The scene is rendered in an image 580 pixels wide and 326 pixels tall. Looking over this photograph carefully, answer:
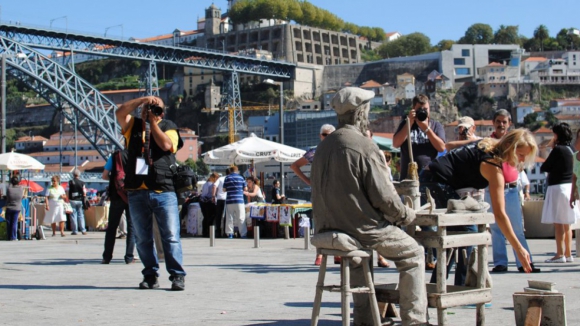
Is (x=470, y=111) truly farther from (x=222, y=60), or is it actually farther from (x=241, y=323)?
(x=241, y=323)

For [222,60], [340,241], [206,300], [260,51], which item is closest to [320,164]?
[340,241]

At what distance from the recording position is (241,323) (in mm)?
5117

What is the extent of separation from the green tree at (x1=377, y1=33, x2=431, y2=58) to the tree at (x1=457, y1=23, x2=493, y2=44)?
6.43 meters

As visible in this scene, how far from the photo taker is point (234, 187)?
15.3 meters

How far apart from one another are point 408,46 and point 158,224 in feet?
472

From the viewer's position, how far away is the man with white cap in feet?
14.7

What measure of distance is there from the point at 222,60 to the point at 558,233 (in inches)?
4039

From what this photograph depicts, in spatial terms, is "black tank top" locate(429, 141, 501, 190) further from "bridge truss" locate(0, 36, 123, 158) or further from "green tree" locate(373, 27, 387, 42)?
"green tree" locate(373, 27, 387, 42)

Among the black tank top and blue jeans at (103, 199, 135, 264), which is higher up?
the black tank top

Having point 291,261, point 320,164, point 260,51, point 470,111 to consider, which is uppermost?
point 260,51

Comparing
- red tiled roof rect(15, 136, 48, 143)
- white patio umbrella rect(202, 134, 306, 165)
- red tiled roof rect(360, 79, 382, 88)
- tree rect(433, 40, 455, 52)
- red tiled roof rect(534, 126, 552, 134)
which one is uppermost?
tree rect(433, 40, 455, 52)

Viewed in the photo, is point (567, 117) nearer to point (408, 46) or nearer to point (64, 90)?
point (408, 46)

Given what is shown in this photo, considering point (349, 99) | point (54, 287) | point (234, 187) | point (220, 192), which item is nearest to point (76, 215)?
point (220, 192)

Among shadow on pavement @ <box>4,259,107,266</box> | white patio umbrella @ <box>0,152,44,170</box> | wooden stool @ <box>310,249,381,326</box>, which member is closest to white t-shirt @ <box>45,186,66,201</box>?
white patio umbrella @ <box>0,152,44,170</box>
